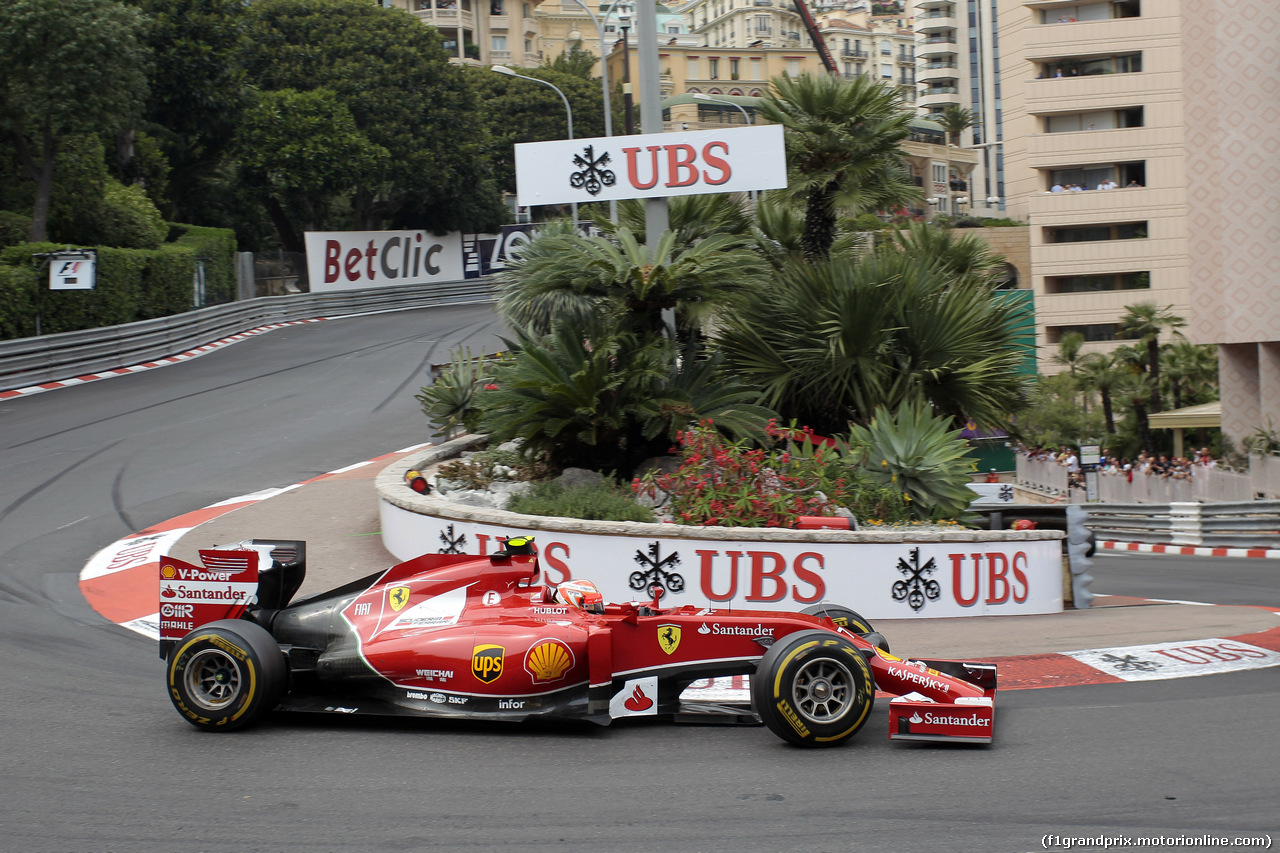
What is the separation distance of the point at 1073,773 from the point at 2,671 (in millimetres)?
6977

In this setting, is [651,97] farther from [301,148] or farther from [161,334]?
[301,148]

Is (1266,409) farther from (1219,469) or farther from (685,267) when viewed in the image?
(685,267)

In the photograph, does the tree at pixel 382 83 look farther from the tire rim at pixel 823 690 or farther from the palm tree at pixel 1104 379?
the tire rim at pixel 823 690

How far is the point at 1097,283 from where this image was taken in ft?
192

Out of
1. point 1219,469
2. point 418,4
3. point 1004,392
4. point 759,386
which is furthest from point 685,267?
point 418,4

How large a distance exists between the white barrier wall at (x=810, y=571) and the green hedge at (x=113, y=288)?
20.8 meters

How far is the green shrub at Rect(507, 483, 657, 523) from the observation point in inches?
430

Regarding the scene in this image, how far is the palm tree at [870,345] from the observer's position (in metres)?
13.0

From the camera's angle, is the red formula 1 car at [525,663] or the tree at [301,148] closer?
the red formula 1 car at [525,663]

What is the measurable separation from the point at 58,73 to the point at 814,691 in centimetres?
3054

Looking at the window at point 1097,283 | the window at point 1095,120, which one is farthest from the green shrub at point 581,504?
the window at point 1095,120

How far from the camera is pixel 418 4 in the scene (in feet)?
339

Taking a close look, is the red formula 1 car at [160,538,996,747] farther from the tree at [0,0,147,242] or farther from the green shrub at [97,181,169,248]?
the green shrub at [97,181,169,248]

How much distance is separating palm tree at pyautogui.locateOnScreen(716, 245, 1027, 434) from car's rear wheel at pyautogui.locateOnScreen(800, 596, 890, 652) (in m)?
5.20
